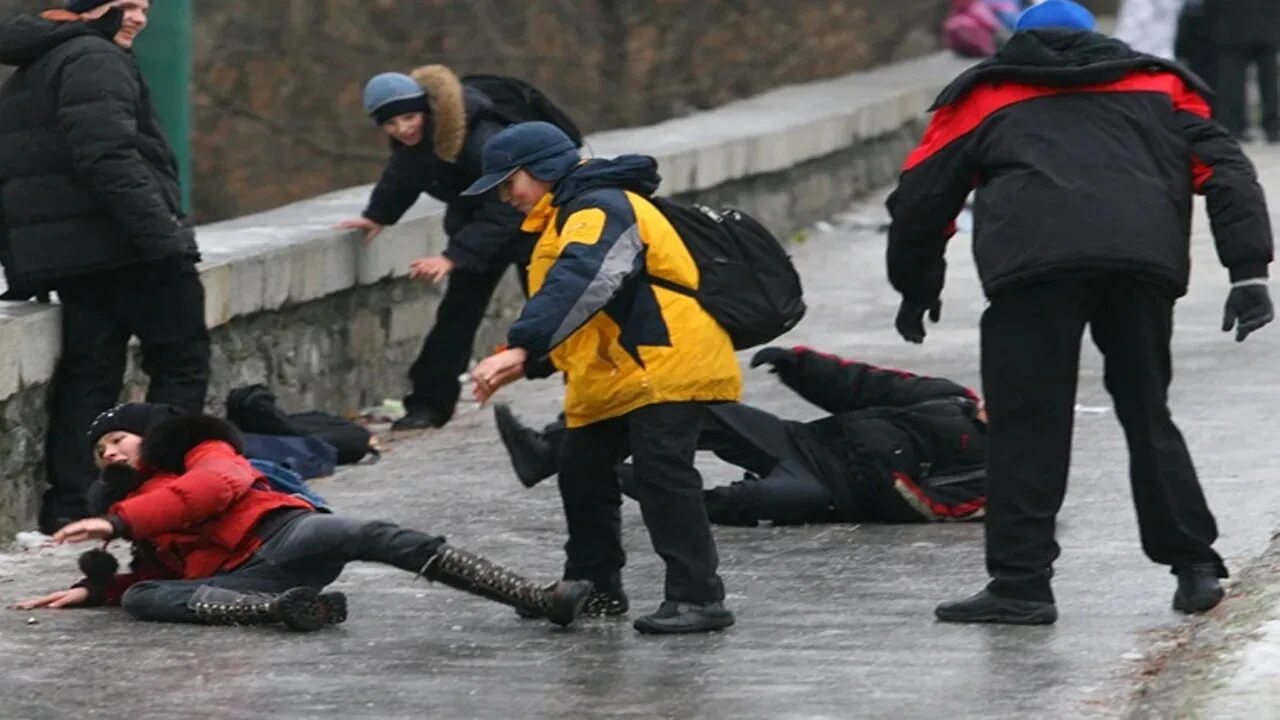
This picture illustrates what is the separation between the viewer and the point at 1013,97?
21.8ft

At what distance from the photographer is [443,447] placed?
32.6 ft

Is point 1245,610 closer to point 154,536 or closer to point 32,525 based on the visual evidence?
point 154,536

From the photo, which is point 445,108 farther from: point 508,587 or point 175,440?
point 508,587

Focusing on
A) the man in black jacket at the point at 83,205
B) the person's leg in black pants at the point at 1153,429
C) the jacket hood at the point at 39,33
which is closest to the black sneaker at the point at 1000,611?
the person's leg in black pants at the point at 1153,429

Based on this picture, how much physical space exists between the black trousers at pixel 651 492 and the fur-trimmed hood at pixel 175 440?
86cm

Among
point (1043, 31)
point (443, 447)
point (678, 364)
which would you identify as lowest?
point (443, 447)

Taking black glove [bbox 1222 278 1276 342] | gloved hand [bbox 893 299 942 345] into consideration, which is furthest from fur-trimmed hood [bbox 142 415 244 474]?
black glove [bbox 1222 278 1276 342]

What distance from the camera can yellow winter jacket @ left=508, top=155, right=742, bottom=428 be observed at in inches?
260

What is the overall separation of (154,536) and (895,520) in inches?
86.6

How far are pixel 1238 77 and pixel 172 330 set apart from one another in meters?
11.6

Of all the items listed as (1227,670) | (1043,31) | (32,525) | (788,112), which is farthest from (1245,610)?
(788,112)

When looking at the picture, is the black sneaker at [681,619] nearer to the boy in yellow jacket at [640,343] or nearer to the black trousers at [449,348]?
the boy in yellow jacket at [640,343]

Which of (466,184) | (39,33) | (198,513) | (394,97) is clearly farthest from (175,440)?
(466,184)

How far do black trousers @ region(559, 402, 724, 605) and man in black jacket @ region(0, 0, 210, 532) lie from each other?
71.1 inches
